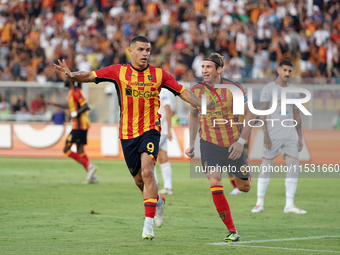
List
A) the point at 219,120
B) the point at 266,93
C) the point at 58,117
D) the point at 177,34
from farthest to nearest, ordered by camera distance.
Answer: the point at 177,34, the point at 58,117, the point at 266,93, the point at 219,120

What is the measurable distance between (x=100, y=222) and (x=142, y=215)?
3.15ft

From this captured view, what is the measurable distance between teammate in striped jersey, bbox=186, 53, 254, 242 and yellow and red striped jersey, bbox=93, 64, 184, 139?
23.3 inches

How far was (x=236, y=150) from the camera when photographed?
23.3 ft

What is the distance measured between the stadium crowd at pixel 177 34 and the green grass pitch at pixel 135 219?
7.56 meters

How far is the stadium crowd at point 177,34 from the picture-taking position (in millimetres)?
21641

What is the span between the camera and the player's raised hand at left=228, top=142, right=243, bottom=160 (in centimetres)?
708

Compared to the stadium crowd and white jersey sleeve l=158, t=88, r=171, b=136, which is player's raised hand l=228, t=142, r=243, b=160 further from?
the stadium crowd

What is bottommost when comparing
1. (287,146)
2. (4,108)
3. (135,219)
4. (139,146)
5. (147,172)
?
(135,219)

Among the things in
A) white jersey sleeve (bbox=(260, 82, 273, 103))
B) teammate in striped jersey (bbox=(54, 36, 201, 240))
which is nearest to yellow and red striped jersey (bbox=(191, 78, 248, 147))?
teammate in striped jersey (bbox=(54, 36, 201, 240))

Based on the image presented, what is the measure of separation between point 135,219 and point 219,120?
205 cm

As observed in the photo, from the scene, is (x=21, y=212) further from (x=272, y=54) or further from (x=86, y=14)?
(x=86, y=14)

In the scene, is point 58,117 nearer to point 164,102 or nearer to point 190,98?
point 164,102

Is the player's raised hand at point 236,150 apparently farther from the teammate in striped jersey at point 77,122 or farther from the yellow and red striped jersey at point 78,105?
the yellow and red striped jersey at point 78,105

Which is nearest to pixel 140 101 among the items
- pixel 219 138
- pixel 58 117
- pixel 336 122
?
pixel 219 138
